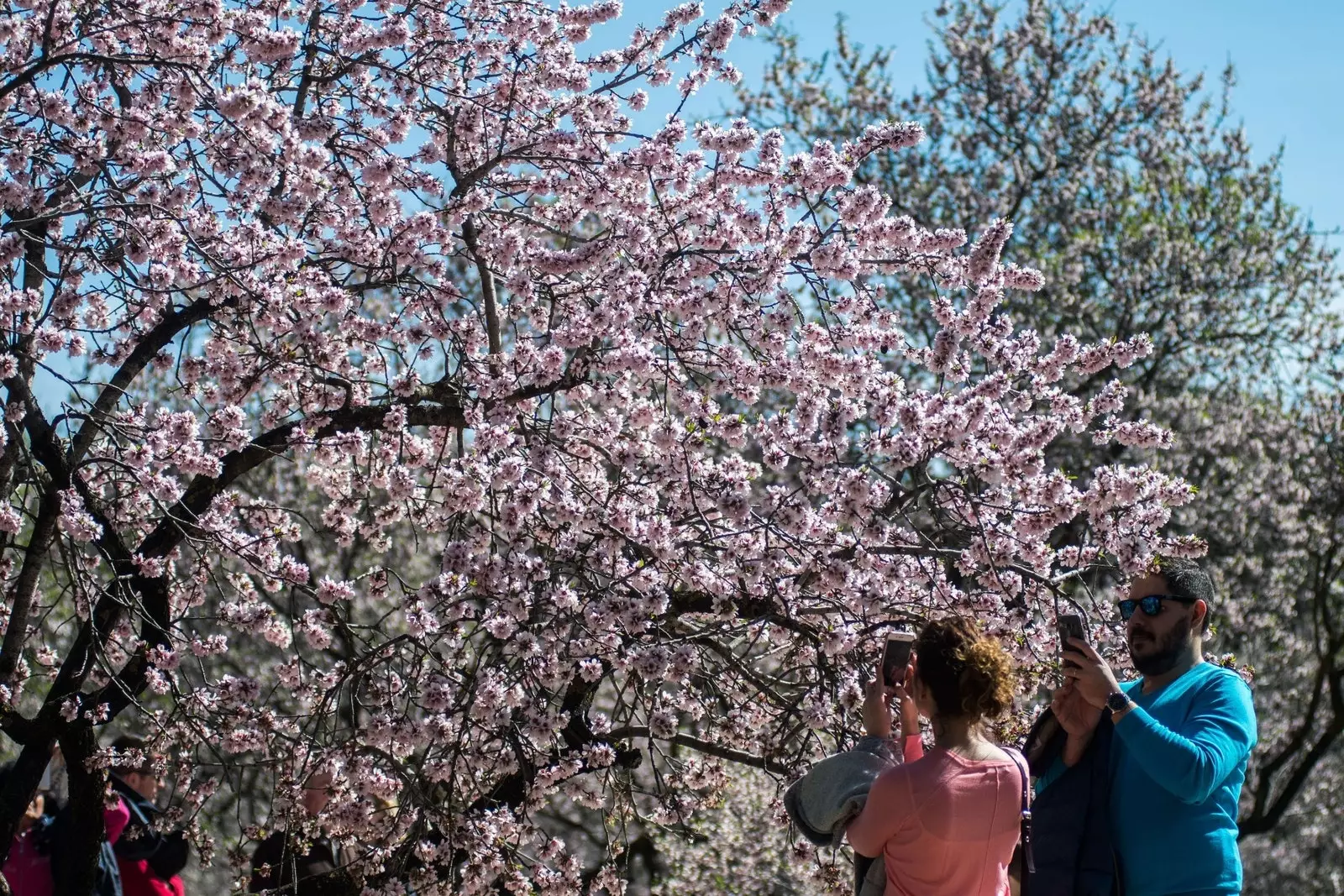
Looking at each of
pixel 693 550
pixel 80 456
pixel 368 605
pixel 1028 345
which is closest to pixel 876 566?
pixel 693 550

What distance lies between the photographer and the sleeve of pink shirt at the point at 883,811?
2.67 m

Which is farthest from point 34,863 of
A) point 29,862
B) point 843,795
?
point 843,795

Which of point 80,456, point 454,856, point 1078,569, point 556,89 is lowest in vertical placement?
point 454,856

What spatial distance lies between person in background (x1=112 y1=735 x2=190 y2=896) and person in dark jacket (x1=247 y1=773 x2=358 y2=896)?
0.29 m

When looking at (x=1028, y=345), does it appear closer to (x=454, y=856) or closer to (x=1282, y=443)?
(x=454, y=856)

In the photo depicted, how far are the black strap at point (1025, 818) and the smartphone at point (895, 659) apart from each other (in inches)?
11.0

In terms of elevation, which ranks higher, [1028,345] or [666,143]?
[666,143]

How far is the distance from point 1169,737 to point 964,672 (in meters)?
0.43

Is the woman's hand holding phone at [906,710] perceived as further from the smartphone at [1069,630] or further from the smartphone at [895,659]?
the smartphone at [1069,630]

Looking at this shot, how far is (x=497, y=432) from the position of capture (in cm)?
Result: 429

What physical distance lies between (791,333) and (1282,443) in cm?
886

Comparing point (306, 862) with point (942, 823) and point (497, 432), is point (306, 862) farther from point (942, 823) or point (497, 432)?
point (942, 823)

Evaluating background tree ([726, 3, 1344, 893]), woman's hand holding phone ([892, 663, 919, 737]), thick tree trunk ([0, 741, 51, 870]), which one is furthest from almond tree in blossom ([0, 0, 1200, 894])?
background tree ([726, 3, 1344, 893])

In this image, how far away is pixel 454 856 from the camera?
15.4 feet
